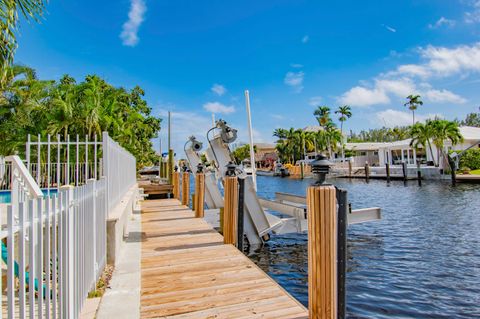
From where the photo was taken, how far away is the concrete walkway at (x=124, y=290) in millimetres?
3463

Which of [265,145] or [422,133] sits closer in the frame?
[422,133]

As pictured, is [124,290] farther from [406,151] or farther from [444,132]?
[406,151]

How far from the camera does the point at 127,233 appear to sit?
7441 mm

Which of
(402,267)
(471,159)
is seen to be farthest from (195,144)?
(471,159)

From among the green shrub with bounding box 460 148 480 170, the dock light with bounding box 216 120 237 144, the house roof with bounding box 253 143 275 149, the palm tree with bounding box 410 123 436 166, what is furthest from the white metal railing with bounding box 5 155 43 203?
the house roof with bounding box 253 143 275 149

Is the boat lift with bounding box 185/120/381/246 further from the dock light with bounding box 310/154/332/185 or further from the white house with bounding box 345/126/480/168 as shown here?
the white house with bounding box 345/126/480/168

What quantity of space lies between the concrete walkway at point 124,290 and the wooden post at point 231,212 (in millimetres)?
1610

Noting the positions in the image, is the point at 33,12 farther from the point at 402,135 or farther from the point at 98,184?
the point at 402,135

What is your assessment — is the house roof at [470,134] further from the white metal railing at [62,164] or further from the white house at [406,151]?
the white metal railing at [62,164]

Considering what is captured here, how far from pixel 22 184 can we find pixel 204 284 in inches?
121

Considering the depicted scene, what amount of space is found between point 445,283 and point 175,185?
11.4 metres

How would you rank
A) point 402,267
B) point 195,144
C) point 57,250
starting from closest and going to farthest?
1. point 57,250
2. point 402,267
3. point 195,144

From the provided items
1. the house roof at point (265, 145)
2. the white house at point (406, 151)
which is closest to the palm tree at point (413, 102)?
the white house at point (406, 151)

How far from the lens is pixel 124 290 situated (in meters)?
4.08
